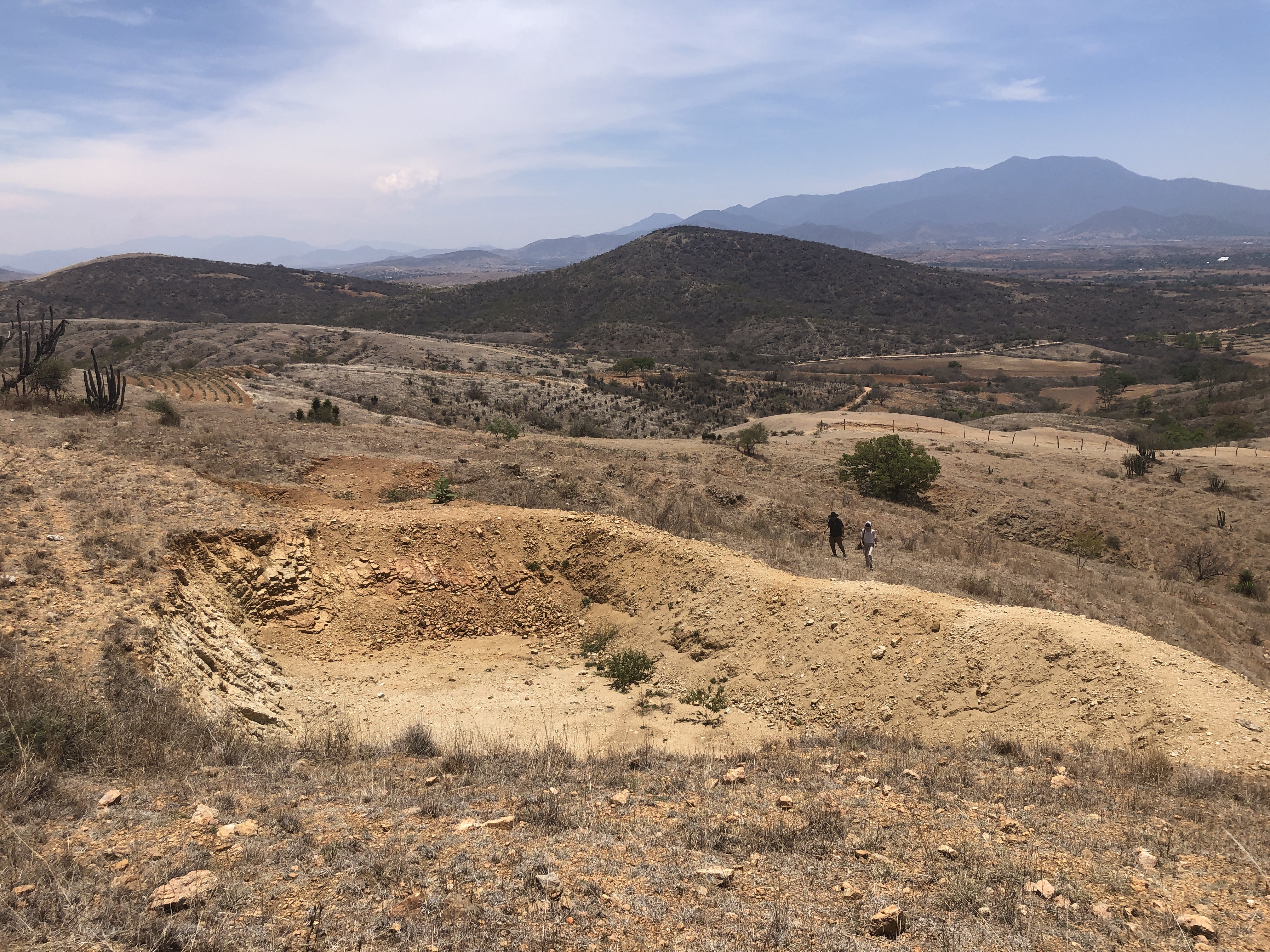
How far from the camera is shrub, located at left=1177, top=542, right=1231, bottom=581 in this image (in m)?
18.6

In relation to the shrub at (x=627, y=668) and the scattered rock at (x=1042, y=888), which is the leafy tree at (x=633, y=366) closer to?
the shrub at (x=627, y=668)

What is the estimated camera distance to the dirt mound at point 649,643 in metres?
7.68

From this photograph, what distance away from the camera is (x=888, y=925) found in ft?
12.6

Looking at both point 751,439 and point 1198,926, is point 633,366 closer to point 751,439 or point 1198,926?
point 751,439

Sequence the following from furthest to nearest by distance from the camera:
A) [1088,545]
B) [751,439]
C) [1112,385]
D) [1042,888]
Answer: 1. [1112,385]
2. [751,439]
3. [1088,545]
4. [1042,888]

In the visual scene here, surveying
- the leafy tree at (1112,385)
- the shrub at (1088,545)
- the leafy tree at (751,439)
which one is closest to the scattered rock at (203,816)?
the shrub at (1088,545)

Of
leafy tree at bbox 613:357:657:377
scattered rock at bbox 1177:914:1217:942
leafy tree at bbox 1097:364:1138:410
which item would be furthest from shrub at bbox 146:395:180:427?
leafy tree at bbox 1097:364:1138:410

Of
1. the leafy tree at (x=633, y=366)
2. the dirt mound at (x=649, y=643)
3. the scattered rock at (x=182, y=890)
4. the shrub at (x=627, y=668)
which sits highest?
the leafy tree at (x=633, y=366)

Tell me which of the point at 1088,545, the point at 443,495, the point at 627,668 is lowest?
the point at 1088,545

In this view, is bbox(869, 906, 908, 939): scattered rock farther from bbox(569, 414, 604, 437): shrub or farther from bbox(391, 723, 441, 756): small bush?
Answer: bbox(569, 414, 604, 437): shrub

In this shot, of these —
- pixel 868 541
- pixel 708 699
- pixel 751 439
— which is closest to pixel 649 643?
pixel 708 699

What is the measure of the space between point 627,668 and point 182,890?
6.90 meters

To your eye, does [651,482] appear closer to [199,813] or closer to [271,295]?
[199,813]

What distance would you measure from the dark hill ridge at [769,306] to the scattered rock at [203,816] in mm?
76834
